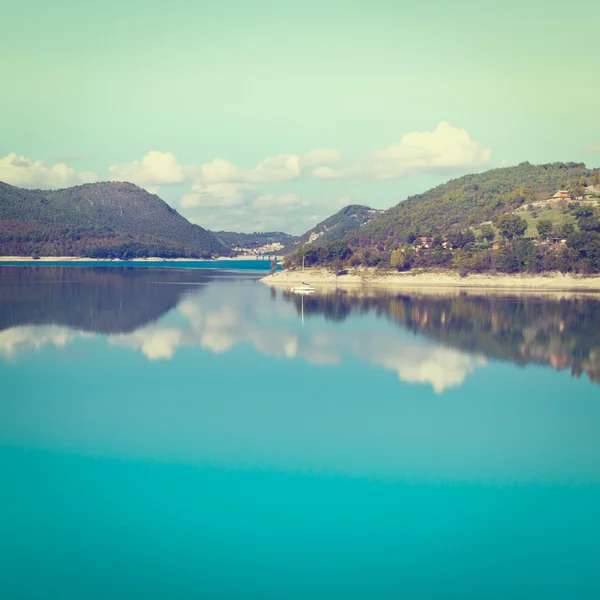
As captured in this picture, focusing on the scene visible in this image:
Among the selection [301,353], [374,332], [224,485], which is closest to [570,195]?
[374,332]

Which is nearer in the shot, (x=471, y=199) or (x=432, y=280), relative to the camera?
(x=432, y=280)

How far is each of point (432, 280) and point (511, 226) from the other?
48.8ft

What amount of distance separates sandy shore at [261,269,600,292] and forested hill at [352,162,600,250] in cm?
1336

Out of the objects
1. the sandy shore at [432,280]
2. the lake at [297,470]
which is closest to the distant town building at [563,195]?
the sandy shore at [432,280]

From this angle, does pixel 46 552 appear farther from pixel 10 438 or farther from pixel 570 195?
pixel 570 195

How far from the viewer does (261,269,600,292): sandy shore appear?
78625 millimetres

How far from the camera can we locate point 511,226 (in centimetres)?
9144

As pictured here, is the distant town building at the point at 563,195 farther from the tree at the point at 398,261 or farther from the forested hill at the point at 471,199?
the tree at the point at 398,261

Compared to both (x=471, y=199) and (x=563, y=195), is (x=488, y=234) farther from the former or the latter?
(x=471, y=199)

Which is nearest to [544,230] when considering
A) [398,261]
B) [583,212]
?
[583,212]

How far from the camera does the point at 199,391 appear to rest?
23734 millimetres

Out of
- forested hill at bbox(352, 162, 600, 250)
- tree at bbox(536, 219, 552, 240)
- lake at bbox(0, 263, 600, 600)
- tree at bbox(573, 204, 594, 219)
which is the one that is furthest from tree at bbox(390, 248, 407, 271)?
lake at bbox(0, 263, 600, 600)

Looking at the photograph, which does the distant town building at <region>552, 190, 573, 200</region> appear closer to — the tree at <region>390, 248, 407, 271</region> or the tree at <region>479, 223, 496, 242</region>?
the tree at <region>479, 223, 496, 242</region>

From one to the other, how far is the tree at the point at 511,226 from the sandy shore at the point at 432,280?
10.1m
